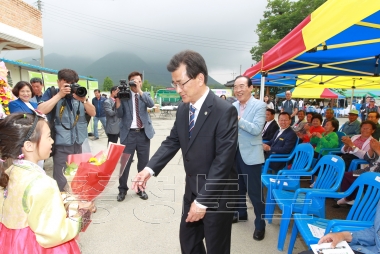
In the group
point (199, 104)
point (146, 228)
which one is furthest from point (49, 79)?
point (199, 104)

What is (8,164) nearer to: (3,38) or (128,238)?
(128,238)

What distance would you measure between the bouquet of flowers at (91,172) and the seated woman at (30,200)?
36 cm

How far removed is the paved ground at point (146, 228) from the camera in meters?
2.52

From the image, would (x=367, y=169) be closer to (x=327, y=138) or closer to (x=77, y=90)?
(x=327, y=138)

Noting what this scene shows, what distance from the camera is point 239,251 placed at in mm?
2492

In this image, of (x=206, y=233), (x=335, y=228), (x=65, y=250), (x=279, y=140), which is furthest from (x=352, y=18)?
(x=279, y=140)

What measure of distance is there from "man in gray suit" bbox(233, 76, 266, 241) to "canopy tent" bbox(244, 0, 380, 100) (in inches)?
21.0

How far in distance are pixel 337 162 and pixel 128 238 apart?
2.46 meters

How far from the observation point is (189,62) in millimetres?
1526

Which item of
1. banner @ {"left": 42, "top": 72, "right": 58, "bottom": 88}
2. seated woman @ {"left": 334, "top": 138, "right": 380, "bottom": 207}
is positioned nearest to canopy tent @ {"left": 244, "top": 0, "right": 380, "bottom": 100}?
seated woman @ {"left": 334, "top": 138, "right": 380, "bottom": 207}

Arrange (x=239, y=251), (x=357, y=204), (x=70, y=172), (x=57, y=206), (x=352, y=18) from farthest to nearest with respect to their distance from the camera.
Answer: (x=239, y=251) < (x=357, y=204) < (x=70, y=172) < (x=352, y=18) < (x=57, y=206)

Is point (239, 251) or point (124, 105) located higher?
point (124, 105)

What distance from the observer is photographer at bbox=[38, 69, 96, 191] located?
278 cm

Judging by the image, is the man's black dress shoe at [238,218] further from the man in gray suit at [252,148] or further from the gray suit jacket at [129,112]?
the gray suit jacket at [129,112]
